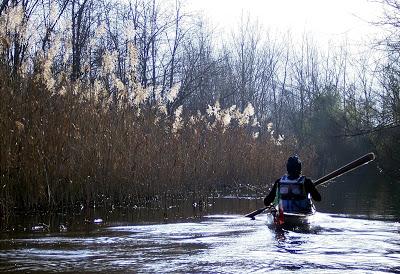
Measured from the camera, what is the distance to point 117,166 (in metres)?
11.8

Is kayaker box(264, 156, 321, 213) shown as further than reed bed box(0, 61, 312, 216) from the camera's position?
Yes

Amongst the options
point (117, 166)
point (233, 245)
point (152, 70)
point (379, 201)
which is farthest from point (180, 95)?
point (233, 245)

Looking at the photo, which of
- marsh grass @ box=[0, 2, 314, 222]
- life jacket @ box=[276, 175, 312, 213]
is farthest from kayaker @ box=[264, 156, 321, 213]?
marsh grass @ box=[0, 2, 314, 222]

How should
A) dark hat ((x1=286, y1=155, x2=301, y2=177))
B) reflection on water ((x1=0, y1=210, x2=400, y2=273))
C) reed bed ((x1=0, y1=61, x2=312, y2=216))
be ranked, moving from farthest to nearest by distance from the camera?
dark hat ((x1=286, y1=155, x2=301, y2=177))
reed bed ((x1=0, y1=61, x2=312, y2=216))
reflection on water ((x1=0, y1=210, x2=400, y2=273))

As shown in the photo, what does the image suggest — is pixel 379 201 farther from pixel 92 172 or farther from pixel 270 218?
pixel 92 172

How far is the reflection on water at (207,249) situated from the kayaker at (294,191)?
16.3 inches

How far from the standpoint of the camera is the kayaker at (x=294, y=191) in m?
9.96

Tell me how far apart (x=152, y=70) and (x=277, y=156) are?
Result: 578 inches

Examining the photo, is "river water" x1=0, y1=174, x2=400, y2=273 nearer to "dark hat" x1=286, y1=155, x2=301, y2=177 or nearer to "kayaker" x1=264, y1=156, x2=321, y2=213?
"kayaker" x1=264, y1=156, x2=321, y2=213

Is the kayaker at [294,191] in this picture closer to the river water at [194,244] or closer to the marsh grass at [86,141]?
the river water at [194,244]

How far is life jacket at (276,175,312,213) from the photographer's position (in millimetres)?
9961

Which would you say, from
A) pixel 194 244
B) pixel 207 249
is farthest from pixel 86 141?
pixel 207 249

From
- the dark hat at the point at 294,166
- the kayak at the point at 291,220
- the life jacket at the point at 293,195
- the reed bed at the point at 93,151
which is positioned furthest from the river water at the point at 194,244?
the dark hat at the point at 294,166

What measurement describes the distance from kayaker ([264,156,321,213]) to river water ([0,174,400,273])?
1.34 ft
